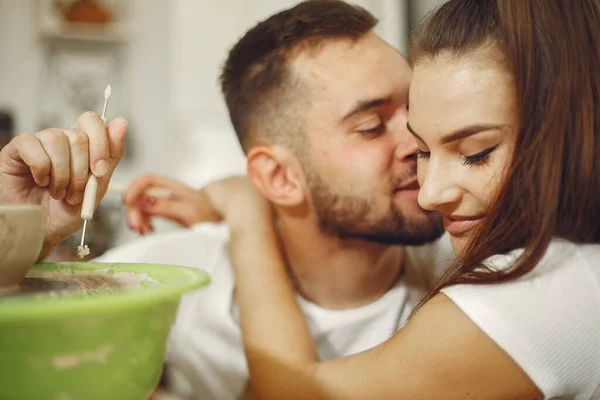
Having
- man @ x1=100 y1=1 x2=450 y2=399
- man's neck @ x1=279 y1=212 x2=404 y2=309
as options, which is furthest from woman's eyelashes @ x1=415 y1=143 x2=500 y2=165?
man's neck @ x1=279 y1=212 x2=404 y2=309

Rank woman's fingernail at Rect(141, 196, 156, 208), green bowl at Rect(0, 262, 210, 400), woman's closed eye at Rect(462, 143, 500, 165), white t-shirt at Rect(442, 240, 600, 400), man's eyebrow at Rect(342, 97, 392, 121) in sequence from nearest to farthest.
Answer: green bowl at Rect(0, 262, 210, 400)
white t-shirt at Rect(442, 240, 600, 400)
woman's closed eye at Rect(462, 143, 500, 165)
man's eyebrow at Rect(342, 97, 392, 121)
woman's fingernail at Rect(141, 196, 156, 208)

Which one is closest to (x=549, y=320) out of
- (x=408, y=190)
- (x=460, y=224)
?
(x=460, y=224)

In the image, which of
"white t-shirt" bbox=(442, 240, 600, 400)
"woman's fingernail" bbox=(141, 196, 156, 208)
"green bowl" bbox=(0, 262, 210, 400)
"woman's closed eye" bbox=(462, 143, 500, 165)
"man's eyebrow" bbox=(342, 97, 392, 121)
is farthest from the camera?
"woman's fingernail" bbox=(141, 196, 156, 208)

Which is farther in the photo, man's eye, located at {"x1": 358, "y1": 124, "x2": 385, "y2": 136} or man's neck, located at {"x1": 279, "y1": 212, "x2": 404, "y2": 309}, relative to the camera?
man's neck, located at {"x1": 279, "y1": 212, "x2": 404, "y2": 309}

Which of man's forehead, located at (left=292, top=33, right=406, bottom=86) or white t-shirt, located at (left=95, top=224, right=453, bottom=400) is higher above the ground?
man's forehead, located at (left=292, top=33, right=406, bottom=86)

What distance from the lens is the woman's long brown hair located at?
0.68 meters

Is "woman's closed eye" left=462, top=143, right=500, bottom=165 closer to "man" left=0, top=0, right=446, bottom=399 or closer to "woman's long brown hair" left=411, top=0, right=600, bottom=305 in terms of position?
"woman's long brown hair" left=411, top=0, right=600, bottom=305

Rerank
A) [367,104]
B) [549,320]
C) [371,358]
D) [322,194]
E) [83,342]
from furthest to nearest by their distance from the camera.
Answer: [322,194] → [367,104] → [371,358] → [549,320] → [83,342]

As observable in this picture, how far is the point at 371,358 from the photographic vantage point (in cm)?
73

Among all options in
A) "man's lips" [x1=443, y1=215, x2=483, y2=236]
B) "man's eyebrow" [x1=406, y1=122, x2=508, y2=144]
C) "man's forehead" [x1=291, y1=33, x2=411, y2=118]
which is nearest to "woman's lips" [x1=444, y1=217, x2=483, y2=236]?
"man's lips" [x1=443, y1=215, x2=483, y2=236]

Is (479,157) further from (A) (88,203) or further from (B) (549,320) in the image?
(A) (88,203)

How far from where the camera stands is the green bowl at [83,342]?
37cm

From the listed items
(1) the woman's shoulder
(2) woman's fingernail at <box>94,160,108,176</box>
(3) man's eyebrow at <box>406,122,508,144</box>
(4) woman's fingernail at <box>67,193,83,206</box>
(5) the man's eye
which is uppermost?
(3) man's eyebrow at <box>406,122,508,144</box>

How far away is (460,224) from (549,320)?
21 cm
